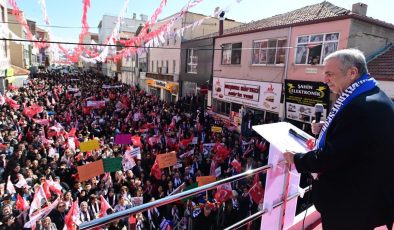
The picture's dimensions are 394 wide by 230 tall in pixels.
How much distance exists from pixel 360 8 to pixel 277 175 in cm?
1421

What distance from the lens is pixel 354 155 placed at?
1665 millimetres

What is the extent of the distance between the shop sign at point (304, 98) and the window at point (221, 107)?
600 centimetres

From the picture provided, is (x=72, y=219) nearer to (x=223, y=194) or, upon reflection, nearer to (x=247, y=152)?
(x=223, y=194)

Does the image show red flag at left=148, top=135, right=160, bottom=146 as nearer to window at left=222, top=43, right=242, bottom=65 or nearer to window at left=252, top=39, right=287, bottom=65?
window at left=252, top=39, right=287, bottom=65

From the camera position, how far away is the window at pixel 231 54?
19.6 metres

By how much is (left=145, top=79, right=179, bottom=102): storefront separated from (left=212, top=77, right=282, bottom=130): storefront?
7616 mm

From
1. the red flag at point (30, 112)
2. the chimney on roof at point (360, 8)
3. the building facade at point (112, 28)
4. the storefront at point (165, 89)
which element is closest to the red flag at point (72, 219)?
the red flag at point (30, 112)

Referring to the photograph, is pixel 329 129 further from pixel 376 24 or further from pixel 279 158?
pixel 376 24

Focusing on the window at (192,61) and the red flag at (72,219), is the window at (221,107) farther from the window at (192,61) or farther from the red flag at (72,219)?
the red flag at (72,219)

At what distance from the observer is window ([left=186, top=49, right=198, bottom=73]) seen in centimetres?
2547

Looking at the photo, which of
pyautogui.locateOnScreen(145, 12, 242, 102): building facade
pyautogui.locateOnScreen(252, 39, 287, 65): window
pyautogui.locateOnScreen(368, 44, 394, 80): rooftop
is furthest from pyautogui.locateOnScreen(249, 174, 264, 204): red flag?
pyautogui.locateOnScreen(145, 12, 242, 102): building facade

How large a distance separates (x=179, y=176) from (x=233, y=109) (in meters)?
11.3

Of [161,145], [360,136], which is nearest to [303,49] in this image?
[161,145]

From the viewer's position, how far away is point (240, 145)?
525 inches
